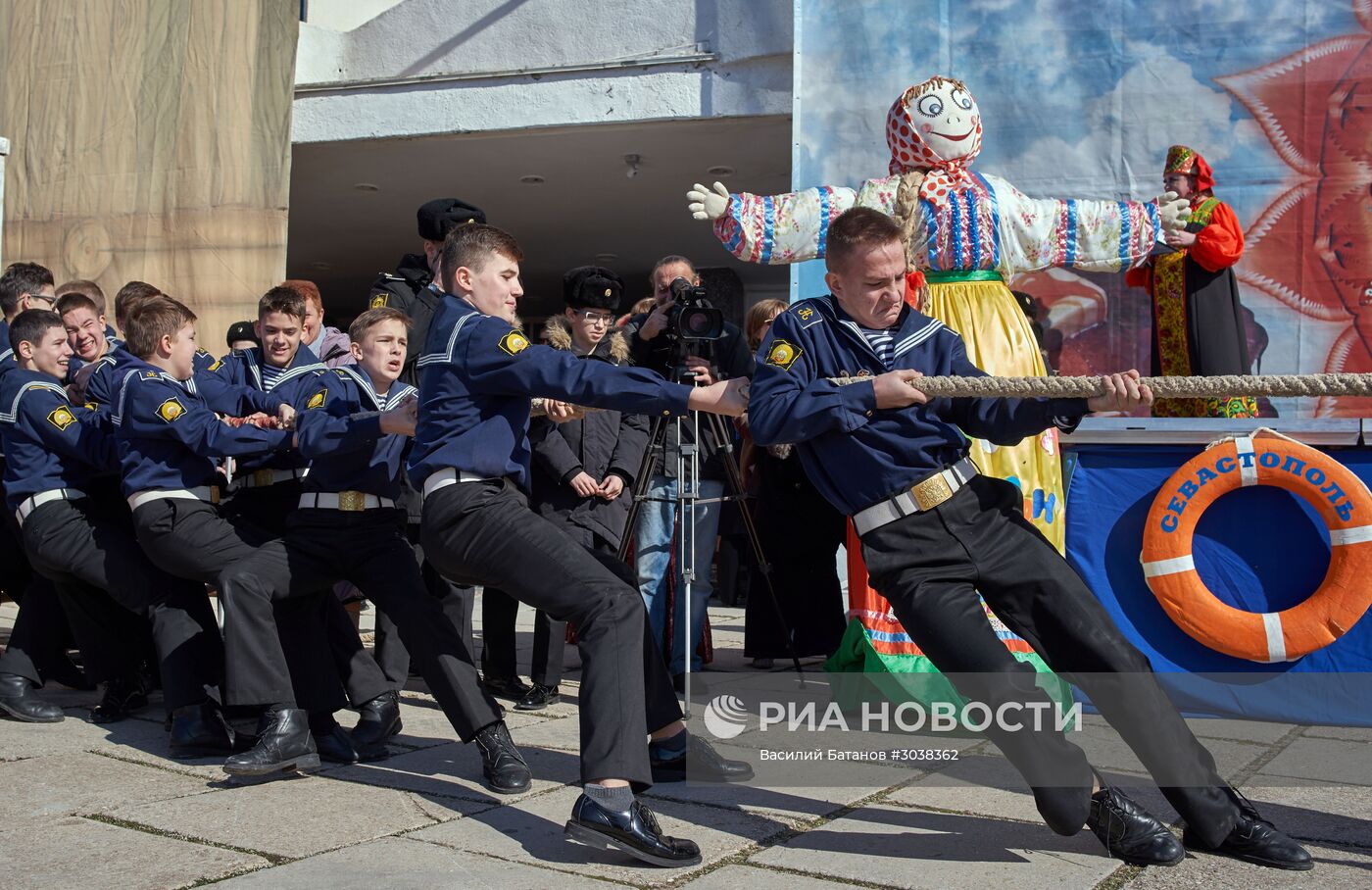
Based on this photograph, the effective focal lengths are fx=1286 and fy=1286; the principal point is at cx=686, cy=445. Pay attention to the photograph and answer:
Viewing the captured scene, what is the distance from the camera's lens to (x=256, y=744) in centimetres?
373

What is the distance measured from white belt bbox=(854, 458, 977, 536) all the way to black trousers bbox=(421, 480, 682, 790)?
2.09 feet

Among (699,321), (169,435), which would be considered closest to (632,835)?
(699,321)

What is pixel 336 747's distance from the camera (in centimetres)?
407

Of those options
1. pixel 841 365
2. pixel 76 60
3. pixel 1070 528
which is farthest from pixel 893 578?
pixel 76 60

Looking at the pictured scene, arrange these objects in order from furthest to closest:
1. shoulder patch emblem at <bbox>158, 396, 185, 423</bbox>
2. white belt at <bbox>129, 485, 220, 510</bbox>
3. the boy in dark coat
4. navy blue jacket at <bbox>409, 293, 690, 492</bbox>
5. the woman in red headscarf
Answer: the woman in red headscarf < the boy in dark coat < white belt at <bbox>129, 485, 220, 510</bbox> < shoulder patch emblem at <bbox>158, 396, 185, 423</bbox> < navy blue jacket at <bbox>409, 293, 690, 492</bbox>

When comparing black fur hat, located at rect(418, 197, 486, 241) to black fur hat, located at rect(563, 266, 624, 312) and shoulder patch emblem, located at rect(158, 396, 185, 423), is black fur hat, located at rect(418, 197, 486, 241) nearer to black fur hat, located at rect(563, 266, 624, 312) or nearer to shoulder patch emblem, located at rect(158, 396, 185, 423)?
black fur hat, located at rect(563, 266, 624, 312)

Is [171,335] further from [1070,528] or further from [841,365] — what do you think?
[1070,528]

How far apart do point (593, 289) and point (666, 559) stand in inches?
44.5

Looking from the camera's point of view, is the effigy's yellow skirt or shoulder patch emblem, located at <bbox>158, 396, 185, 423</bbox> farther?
the effigy's yellow skirt

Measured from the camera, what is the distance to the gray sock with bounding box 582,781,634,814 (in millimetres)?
3002

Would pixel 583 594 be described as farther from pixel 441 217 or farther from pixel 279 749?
pixel 441 217

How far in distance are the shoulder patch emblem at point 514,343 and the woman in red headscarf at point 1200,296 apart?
11.8ft

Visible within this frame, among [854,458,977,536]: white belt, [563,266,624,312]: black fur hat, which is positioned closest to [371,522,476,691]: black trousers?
[563,266,624,312]: black fur hat

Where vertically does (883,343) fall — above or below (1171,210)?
below
